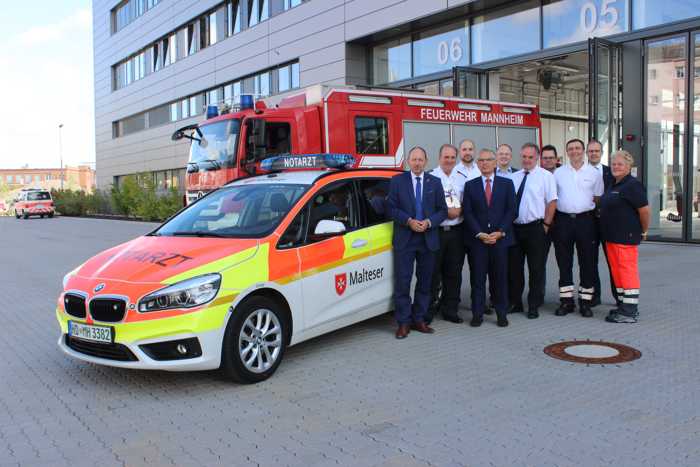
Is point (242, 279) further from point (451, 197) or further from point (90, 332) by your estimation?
point (451, 197)

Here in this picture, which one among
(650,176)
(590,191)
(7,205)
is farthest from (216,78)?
(7,205)

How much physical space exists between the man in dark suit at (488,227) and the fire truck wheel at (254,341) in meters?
2.45

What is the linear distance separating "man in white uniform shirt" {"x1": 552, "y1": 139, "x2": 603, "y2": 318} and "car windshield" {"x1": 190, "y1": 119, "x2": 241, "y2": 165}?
6.72 m

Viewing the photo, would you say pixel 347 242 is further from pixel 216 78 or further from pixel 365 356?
pixel 216 78

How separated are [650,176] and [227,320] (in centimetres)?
1254

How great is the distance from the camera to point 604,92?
14.5 meters

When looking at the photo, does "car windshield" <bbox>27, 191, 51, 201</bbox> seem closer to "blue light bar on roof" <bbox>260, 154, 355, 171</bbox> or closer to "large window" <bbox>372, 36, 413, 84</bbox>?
"large window" <bbox>372, 36, 413, 84</bbox>

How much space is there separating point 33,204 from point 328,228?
4007 cm

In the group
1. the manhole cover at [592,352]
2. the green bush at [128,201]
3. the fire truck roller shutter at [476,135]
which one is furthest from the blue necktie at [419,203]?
the green bush at [128,201]

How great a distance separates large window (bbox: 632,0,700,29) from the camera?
44.2 ft

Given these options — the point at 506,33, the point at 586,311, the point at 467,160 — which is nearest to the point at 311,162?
the point at 467,160

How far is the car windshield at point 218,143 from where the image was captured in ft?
39.4

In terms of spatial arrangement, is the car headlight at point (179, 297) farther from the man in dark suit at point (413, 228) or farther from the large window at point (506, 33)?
the large window at point (506, 33)

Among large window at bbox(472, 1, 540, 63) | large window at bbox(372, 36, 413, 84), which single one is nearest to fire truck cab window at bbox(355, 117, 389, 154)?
large window at bbox(472, 1, 540, 63)
